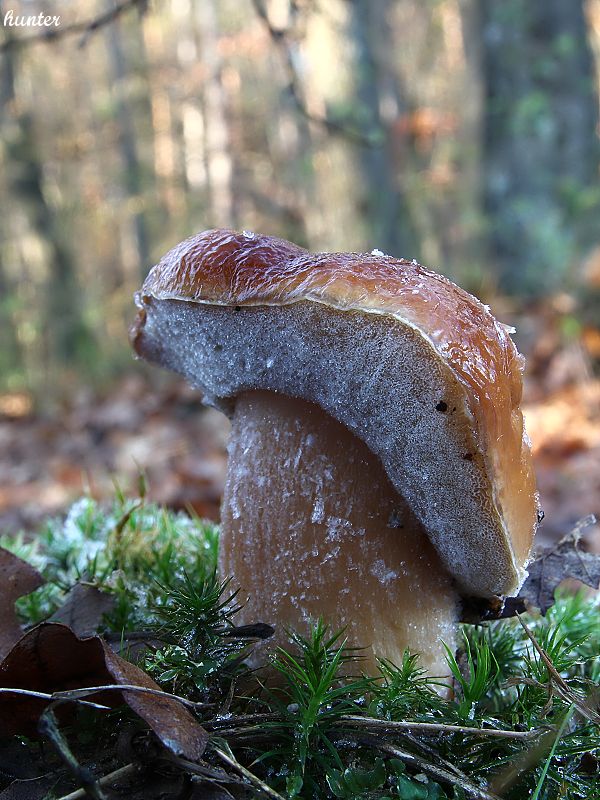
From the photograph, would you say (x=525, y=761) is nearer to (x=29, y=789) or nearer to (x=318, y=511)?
(x=318, y=511)

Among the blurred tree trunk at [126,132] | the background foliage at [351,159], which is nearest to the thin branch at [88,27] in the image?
the background foliage at [351,159]

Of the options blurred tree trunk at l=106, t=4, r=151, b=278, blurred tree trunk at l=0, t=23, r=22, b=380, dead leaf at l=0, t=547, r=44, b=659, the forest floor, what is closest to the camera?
dead leaf at l=0, t=547, r=44, b=659

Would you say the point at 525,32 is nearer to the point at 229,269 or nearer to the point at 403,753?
the point at 229,269

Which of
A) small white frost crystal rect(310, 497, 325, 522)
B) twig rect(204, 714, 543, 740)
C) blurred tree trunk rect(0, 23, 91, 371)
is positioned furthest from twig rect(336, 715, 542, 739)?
blurred tree trunk rect(0, 23, 91, 371)

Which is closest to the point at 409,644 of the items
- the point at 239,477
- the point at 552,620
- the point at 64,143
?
the point at 239,477

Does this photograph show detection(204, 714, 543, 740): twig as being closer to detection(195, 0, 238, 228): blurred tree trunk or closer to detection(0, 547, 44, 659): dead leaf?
detection(0, 547, 44, 659): dead leaf

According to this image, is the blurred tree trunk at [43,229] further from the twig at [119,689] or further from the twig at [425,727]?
the twig at [425,727]

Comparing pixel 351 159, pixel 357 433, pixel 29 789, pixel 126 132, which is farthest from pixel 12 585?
pixel 126 132
